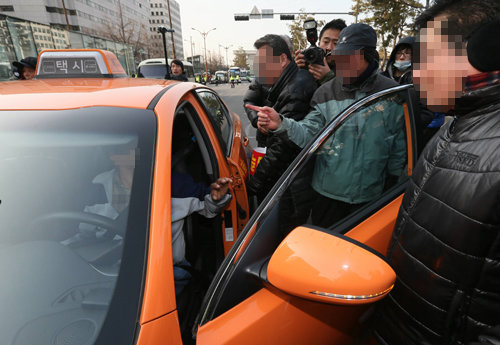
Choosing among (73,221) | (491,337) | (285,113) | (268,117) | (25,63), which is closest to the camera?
(491,337)

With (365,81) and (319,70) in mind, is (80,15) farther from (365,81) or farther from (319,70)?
(365,81)

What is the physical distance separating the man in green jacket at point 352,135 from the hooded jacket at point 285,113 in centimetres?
41

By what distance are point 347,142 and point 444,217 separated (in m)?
0.64

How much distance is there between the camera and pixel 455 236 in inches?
30.8

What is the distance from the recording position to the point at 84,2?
4947 centimetres

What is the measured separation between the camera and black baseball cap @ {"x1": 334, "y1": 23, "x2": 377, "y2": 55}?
1.62 metres

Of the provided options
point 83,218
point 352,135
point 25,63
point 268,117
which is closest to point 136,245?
point 83,218

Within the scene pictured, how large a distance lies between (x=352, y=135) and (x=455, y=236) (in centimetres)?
70

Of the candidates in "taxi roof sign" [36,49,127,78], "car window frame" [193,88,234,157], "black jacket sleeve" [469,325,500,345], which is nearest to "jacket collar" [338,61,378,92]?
"car window frame" [193,88,234,157]

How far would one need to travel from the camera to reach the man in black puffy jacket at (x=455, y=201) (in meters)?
0.74

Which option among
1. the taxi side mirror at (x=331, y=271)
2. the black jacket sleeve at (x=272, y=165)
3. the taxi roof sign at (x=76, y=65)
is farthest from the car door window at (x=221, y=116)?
the taxi side mirror at (x=331, y=271)

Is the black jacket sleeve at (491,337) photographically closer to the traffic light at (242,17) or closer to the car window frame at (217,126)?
the car window frame at (217,126)

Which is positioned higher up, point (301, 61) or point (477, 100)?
point (301, 61)

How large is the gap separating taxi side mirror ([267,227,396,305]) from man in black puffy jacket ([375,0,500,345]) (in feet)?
0.66
